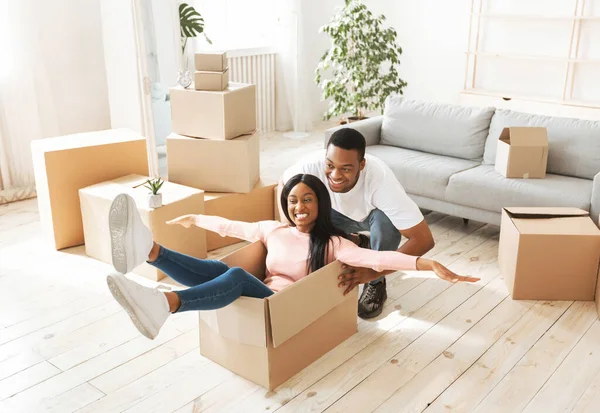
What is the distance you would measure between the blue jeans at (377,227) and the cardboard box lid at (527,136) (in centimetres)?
100

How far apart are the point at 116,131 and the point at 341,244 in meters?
1.80

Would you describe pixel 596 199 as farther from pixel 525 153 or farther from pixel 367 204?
pixel 367 204

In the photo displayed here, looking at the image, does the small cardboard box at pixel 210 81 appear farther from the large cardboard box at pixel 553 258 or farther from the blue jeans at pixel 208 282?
the large cardboard box at pixel 553 258

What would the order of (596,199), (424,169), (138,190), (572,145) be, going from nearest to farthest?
(596,199), (138,190), (572,145), (424,169)

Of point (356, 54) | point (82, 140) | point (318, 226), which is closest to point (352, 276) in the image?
point (318, 226)

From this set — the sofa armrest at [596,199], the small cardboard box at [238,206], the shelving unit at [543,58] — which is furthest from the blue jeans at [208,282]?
the shelving unit at [543,58]

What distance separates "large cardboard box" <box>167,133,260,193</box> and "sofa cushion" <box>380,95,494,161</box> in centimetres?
103

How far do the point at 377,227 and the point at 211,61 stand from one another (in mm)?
1257

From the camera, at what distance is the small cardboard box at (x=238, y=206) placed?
325 cm

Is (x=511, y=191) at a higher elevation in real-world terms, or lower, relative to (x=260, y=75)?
lower

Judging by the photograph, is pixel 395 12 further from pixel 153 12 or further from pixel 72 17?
pixel 72 17

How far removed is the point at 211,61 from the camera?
319cm

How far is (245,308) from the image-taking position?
201cm

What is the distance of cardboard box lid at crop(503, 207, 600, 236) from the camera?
267cm
